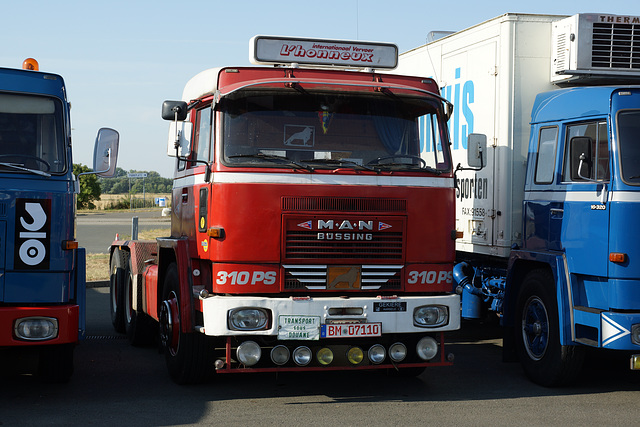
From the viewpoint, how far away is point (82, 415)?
262 inches

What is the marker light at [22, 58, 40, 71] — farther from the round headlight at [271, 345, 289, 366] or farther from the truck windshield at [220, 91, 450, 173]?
the round headlight at [271, 345, 289, 366]

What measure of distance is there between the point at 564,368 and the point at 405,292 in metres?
1.71

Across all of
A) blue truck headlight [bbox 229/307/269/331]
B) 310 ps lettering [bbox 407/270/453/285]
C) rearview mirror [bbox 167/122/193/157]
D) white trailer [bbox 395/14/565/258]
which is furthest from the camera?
white trailer [bbox 395/14/565/258]

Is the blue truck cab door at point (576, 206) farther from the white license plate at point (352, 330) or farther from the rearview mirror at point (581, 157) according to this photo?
the white license plate at point (352, 330)

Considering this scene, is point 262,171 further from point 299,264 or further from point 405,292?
point 405,292

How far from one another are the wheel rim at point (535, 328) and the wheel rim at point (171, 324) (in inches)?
137

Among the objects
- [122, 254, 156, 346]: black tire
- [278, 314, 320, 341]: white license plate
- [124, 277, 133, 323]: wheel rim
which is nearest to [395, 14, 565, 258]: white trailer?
[278, 314, 320, 341]: white license plate

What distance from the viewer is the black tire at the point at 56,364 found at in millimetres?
7512

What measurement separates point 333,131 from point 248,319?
5.93 ft

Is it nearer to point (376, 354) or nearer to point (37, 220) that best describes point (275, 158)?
point (376, 354)

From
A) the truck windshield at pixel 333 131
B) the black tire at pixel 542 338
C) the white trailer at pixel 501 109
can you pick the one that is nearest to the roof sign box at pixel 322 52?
the truck windshield at pixel 333 131

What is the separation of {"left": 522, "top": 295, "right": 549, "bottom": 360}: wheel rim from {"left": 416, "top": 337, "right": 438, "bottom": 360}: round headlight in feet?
4.20

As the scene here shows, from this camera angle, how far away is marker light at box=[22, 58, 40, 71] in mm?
7707

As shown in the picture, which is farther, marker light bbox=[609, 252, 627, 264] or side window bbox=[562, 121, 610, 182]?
side window bbox=[562, 121, 610, 182]
